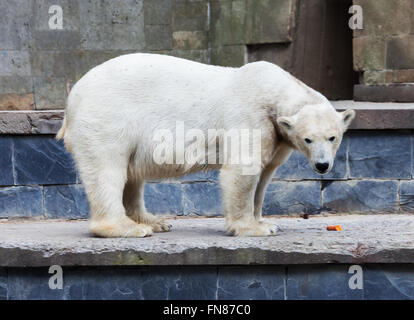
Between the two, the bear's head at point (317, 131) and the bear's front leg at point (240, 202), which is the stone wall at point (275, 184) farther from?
the bear's head at point (317, 131)

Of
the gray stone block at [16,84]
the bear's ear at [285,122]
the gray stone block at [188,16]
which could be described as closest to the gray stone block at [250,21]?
the gray stone block at [188,16]

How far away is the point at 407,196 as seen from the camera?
819 cm

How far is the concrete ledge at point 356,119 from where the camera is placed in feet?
26.3

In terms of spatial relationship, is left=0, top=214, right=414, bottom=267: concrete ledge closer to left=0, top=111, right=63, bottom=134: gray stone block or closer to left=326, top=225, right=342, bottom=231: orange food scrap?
left=326, top=225, right=342, bottom=231: orange food scrap

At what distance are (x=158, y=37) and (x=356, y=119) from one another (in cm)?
447

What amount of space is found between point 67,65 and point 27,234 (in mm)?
5959

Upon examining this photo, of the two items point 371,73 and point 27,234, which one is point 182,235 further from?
point 371,73

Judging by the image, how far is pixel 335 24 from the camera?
39.2 ft

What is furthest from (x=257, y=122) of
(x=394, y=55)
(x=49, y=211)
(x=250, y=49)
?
(x=250, y=49)

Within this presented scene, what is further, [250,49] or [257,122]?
[250,49]

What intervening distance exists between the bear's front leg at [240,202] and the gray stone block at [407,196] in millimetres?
2707

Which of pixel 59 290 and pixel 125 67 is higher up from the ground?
pixel 125 67

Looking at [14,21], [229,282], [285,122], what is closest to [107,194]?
[229,282]

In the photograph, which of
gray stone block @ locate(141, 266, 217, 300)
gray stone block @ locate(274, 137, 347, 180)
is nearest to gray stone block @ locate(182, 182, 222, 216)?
gray stone block @ locate(274, 137, 347, 180)
